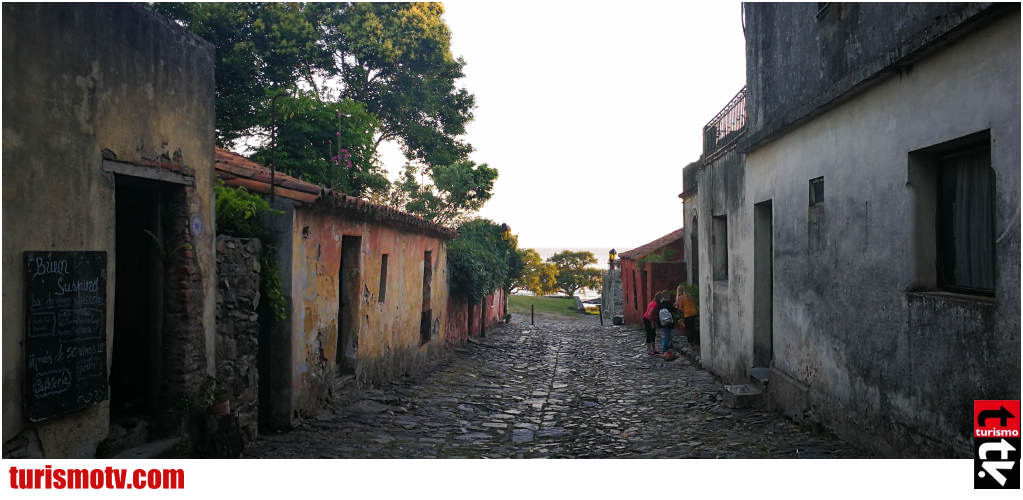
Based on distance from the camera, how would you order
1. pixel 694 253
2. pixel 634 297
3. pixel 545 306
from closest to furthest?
1. pixel 694 253
2. pixel 634 297
3. pixel 545 306

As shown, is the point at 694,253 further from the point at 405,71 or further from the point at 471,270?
the point at 405,71

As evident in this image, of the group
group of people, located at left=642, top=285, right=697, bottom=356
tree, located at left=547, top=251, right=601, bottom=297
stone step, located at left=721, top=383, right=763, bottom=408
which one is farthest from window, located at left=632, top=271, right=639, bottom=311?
tree, located at left=547, top=251, right=601, bottom=297

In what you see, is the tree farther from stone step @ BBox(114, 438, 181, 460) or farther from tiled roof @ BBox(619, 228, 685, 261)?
stone step @ BBox(114, 438, 181, 460)

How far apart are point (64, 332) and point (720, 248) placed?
35.7ft

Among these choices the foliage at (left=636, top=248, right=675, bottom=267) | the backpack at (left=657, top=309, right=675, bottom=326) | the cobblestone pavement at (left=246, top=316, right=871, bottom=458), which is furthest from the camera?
the foliage at (left=636, top=248, right=675, bottom=267)

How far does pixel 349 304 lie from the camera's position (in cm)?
1045

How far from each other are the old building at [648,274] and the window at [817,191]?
13283mm

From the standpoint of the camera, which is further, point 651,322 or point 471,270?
point 471,270

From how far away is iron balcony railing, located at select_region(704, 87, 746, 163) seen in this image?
11211 mm

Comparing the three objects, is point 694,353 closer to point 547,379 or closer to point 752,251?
point 547,379

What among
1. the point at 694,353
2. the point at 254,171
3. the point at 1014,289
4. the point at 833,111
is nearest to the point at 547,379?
the point at 694,353

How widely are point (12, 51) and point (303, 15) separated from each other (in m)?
20.1

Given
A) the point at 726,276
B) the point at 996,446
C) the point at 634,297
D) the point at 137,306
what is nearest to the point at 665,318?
the point at 726,276

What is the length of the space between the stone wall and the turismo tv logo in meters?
6.41
